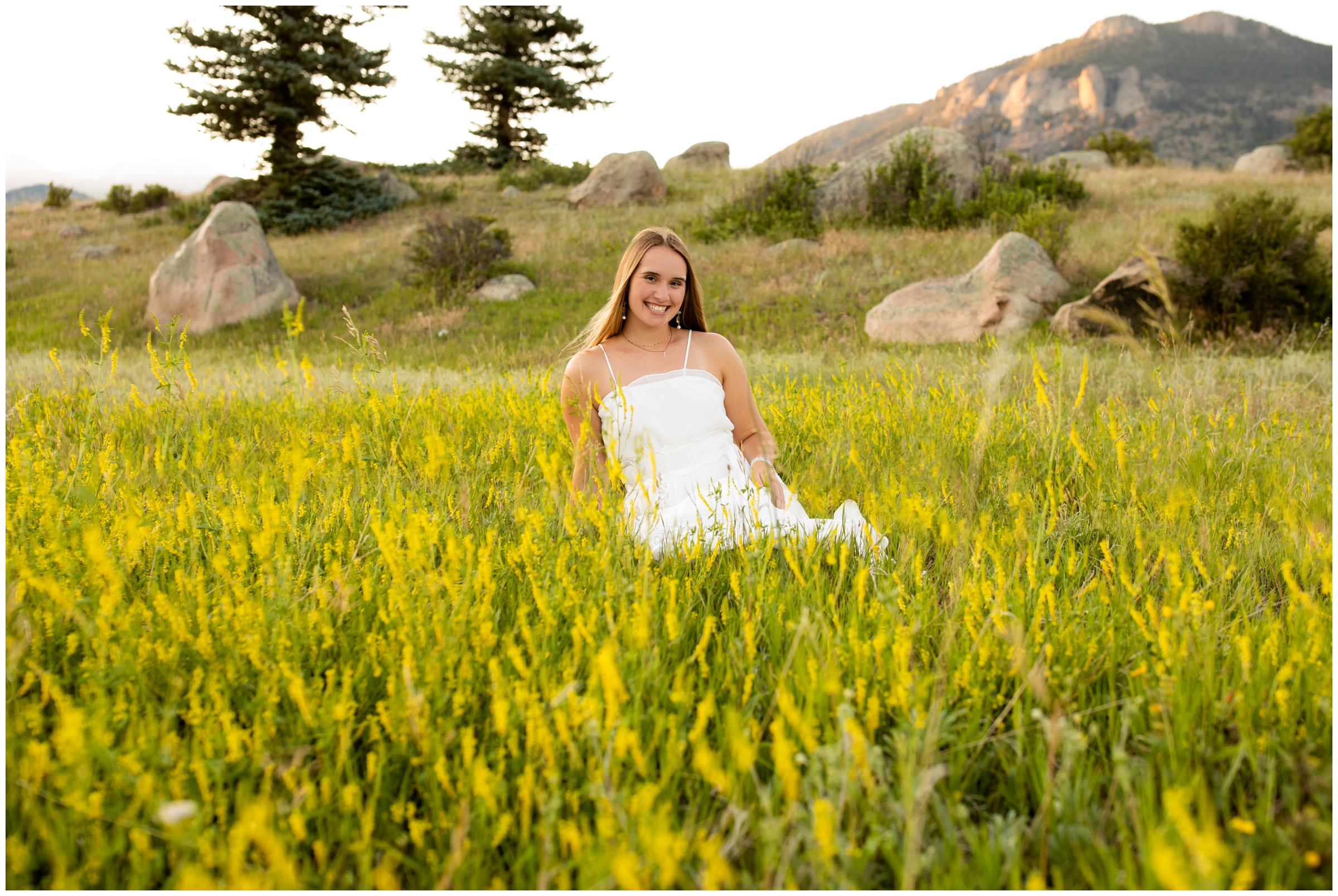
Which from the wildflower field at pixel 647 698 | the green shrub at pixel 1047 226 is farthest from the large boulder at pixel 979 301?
the wildflower field at pixel 647 698

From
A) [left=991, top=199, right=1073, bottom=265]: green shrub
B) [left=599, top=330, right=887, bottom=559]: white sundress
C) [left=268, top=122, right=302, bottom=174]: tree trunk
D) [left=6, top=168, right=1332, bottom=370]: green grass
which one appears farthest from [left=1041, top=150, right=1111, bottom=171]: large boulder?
[left=599, top=330, right=887, bottom=559]: white sundress

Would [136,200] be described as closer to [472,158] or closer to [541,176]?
[472,158]

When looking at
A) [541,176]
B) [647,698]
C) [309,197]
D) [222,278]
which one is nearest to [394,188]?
[309,197]

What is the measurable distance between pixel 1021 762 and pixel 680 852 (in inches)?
30.6

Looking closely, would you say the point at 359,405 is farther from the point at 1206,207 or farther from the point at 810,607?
the point at 1206,207

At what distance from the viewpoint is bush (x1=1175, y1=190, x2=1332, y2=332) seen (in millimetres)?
8695

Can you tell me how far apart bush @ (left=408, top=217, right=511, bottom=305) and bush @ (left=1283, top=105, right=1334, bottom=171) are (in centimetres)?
2722

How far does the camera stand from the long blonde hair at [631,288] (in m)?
3.59

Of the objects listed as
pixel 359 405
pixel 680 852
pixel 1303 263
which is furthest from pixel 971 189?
pixel 680 852

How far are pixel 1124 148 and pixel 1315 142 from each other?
5991 mm

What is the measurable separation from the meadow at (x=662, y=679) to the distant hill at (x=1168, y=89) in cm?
7164

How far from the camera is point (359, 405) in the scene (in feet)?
14.7

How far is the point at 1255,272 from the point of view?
866cm

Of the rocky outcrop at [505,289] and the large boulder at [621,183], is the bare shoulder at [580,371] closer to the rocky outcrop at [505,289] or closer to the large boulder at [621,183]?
the rocky outcrop at [505,289]
